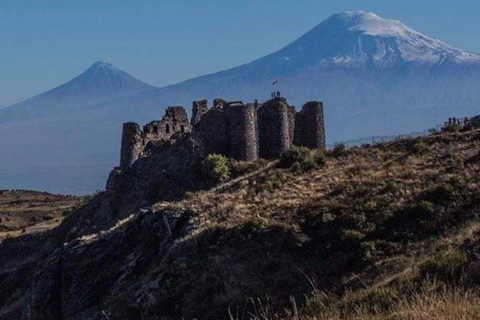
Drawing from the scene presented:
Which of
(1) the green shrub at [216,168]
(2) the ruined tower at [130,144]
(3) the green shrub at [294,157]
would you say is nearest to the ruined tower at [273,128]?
(1) the green shrub at [216,168]

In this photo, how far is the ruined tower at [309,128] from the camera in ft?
119

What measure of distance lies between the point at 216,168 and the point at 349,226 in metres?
11.0

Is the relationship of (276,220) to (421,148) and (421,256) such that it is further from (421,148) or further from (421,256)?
(421,148)

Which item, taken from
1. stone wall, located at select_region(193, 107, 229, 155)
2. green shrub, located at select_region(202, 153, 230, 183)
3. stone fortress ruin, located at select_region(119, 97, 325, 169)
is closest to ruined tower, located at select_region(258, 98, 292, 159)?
stone fortress ruin, located at select_region(119, 97, 325, 169)

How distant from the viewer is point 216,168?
33312mm

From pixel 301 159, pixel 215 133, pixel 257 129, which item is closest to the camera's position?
pixel 301 159

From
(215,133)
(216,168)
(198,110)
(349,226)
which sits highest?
(198,110)

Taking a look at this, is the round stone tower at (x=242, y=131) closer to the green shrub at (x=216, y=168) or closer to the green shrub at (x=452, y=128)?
the green shrub at (x=216, y=168)

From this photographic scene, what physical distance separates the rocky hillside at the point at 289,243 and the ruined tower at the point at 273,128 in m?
2.59

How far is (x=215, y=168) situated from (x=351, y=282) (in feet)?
49.1

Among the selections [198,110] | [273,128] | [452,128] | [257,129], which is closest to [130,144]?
[198,110]

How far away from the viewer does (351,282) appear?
62.1 feet

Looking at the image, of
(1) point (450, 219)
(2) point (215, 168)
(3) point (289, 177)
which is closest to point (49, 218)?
(2) point (215, 168)

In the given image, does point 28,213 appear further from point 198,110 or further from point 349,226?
point 349,226
